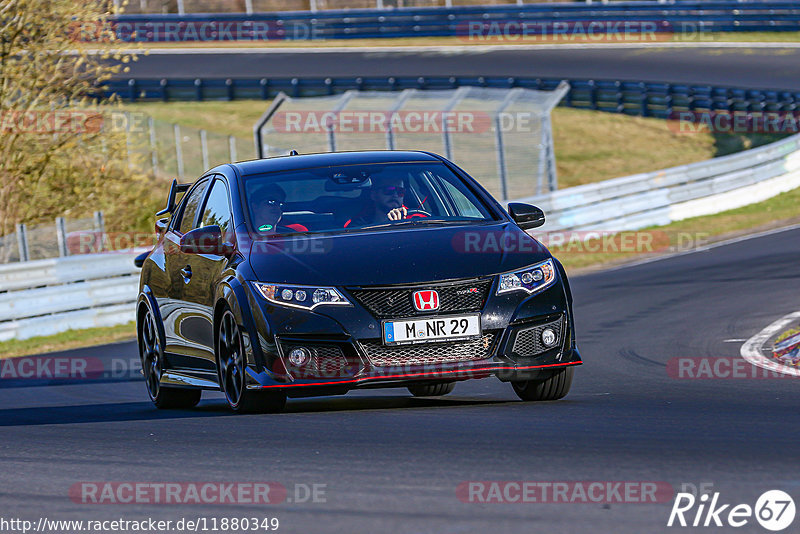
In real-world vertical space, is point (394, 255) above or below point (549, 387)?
above

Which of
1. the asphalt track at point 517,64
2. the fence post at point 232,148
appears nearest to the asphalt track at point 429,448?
the fence post at point 232,148

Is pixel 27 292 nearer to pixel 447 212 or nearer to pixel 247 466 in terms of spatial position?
pixel 447 212

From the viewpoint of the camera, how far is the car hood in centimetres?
765

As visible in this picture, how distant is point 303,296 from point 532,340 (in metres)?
1.32

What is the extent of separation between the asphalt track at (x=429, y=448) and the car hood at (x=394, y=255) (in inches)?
31.0

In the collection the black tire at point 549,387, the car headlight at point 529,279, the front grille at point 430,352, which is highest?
the car headlight at point 529,279

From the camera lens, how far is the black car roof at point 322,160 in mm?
8961

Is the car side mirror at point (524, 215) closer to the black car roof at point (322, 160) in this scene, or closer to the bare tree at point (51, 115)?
the black car roof at point (322, 160)

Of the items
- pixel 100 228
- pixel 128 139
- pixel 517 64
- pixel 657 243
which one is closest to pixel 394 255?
pixel 100 228

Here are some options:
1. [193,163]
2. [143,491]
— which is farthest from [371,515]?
[193,163]

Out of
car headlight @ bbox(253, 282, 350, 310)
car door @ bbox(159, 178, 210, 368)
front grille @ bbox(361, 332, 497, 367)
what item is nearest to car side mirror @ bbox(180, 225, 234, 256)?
car door @ bbox(159, 178, 210, 368)

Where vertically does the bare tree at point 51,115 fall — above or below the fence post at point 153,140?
above

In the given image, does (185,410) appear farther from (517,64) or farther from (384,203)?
(517,64)

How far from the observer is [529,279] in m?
7.88
